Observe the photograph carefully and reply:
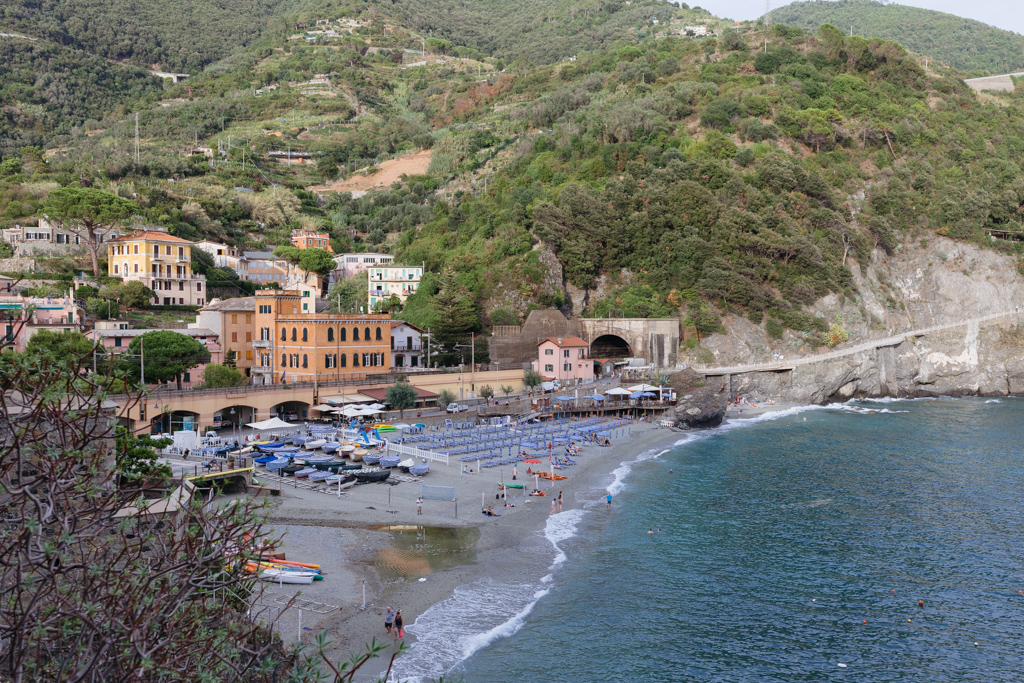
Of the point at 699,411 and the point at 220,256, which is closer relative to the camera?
the point at 699,411

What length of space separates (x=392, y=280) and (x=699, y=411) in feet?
128

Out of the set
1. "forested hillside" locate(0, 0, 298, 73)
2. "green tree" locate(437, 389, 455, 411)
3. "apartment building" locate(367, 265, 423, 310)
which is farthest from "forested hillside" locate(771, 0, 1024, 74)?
"forested hillside" locate(0, 0, 298, 73)

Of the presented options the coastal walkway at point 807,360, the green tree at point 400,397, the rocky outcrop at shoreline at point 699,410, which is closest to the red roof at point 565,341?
the rocky outcrop at shoreline at point 699,410

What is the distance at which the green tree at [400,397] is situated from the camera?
52844mm

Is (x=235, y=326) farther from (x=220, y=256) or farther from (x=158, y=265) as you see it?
(x=220, y=256)

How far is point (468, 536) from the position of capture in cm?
3072

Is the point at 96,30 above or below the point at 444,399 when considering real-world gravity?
above

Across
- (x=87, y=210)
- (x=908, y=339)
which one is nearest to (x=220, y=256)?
(x=87, y=210)

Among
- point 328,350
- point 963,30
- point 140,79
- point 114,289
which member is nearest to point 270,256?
point 114,289

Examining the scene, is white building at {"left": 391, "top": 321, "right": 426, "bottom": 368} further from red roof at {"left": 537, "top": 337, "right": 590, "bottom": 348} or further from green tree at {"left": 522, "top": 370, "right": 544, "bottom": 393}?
red roof at {"left": 537, "top": 337, "right": 590, "bottom": 348}

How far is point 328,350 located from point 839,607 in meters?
39.9

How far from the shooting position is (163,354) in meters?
48.8

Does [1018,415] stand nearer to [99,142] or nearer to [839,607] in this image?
[839,607]

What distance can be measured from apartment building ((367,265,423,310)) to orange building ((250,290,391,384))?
2373 cm
